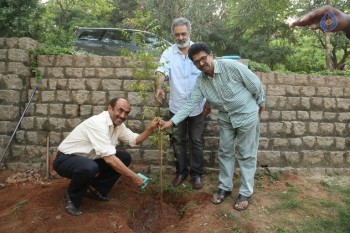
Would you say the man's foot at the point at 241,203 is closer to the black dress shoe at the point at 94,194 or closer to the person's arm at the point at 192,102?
the person's arm at the point at 192,102

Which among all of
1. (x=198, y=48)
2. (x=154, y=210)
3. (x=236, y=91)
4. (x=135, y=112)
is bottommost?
(x=154, y=210)

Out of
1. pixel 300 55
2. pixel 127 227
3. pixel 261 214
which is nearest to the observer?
pixel 127 227

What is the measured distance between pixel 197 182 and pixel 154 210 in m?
0.68

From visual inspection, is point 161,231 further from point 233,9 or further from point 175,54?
point 233,9

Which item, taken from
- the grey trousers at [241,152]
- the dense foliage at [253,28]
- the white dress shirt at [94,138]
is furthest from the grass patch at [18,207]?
the dense foliage at [253,28]

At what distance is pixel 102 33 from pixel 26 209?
5.22 meters

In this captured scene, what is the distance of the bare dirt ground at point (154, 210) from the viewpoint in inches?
125

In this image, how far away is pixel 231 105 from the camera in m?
3.43

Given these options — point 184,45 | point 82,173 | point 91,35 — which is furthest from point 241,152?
point 91,35

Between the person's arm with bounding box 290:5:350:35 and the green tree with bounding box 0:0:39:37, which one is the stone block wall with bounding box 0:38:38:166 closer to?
the green tree with bounding box 0:0:39:37

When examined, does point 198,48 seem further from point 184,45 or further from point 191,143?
point 191,143

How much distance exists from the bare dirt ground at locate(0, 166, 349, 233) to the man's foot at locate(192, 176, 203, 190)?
0.07m

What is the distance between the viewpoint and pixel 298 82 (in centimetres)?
480

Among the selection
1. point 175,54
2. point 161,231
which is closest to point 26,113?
point 175,54
